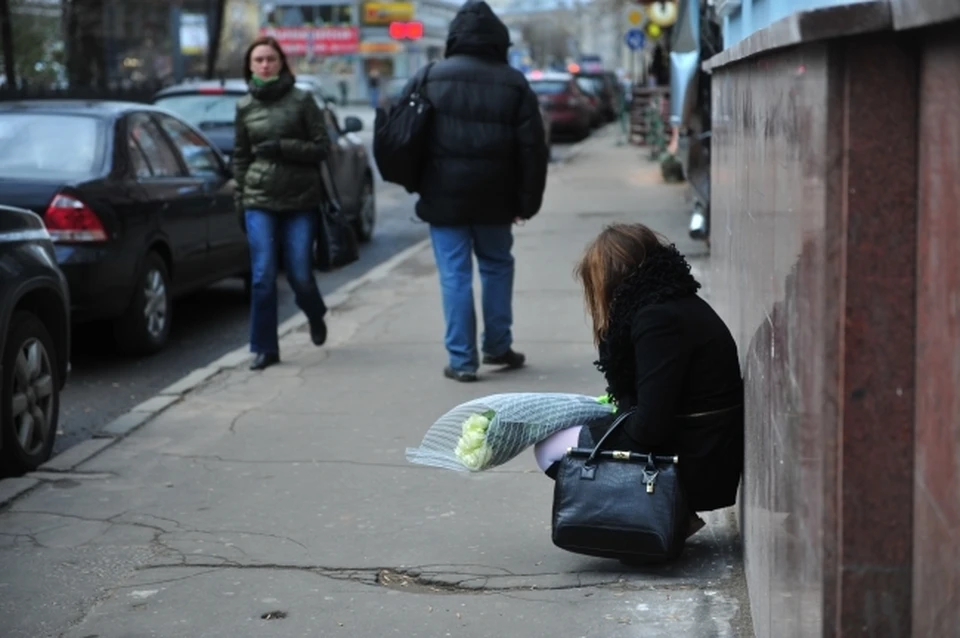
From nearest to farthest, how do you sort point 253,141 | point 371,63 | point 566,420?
point 566,420, point 253,141, point 371,63

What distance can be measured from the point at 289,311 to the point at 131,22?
25008 millimetres

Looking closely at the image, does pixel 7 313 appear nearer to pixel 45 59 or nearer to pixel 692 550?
pixel 692 550

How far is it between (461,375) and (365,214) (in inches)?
338

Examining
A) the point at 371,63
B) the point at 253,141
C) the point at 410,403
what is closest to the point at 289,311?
the point at 253,141

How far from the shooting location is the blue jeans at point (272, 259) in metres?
8.84

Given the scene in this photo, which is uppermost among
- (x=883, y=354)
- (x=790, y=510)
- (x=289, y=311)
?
(x=883, y=354)

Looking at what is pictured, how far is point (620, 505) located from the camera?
15.8 feet

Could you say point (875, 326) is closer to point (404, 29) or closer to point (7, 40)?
point (7, 40)

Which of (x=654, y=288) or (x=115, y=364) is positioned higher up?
(x=654, y=288)

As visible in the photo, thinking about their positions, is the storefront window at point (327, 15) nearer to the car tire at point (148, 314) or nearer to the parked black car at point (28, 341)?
the car tire at point (148, 314)

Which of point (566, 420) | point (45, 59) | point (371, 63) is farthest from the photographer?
point (371, 63)

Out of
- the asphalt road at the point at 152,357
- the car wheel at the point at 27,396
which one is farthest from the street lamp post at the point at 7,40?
the car wheel at the point at 27,396

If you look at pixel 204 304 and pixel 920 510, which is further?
pixel 204 304

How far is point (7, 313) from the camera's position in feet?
21.2
